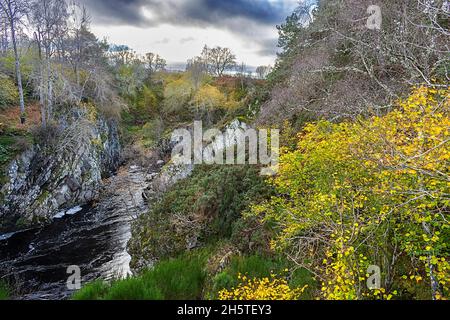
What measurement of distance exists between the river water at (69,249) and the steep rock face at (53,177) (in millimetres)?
787

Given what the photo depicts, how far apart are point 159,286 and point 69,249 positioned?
868 centimetres

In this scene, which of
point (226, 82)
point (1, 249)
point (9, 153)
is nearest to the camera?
point (1, 249)

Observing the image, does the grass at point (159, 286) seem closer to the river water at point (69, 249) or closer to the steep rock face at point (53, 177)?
the river water at point (69, 249)

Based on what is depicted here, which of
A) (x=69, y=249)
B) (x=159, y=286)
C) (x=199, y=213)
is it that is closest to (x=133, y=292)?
(x=159, y=286)

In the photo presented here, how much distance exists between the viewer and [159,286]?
6988 mm

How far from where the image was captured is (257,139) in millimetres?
13742

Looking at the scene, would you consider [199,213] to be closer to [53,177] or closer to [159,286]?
[159,286]

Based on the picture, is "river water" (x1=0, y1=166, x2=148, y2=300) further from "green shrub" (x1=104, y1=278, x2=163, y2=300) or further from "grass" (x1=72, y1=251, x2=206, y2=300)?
"green shrub" (x1=104, y1=278, x2=163, y2=300)

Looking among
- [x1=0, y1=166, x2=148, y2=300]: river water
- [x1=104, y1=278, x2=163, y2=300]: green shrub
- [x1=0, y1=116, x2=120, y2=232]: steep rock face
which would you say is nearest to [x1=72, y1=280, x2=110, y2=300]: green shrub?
[x1=104, y1=278, x2=163, y2=300]: green shrub

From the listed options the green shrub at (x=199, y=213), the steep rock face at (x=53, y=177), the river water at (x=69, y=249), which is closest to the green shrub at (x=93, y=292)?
the river water at (x=69, y=249)
